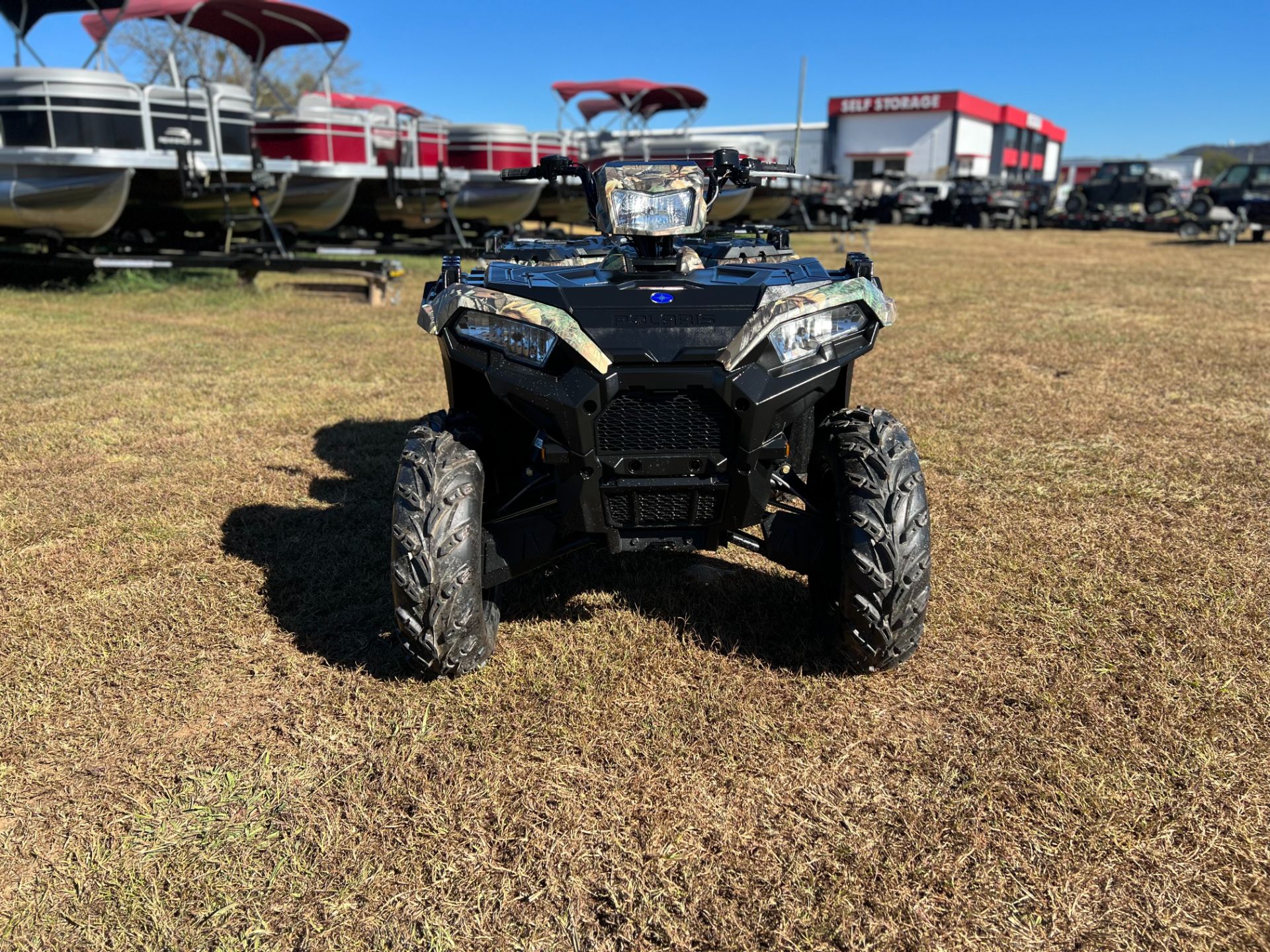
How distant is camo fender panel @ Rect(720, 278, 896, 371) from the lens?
2.46 m

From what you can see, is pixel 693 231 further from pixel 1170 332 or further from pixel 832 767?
pixel 1170 332

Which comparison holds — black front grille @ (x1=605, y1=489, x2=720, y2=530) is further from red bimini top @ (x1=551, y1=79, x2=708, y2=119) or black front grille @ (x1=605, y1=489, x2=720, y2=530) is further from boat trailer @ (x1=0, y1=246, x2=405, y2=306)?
red bimini top @ (x1=551, y1=79, x2=708, y2=119)

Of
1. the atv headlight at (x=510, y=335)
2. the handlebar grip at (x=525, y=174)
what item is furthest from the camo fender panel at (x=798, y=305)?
the handlebar grip at (x=525, y=174)

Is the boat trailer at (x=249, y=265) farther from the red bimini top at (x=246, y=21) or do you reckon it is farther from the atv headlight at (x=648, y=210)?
the atv headlight at (x=648, y=210)

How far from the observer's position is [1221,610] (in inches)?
128

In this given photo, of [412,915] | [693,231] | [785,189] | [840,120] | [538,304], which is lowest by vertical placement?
[412,915]

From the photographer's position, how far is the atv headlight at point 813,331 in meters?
2.53

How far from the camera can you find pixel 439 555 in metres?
2.59

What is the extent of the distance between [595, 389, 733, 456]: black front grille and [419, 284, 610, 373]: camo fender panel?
0.50ft

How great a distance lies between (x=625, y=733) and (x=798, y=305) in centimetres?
130

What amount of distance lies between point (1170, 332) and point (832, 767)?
826cm

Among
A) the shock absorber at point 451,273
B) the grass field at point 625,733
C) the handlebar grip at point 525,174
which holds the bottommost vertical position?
the grass field at point 625,733

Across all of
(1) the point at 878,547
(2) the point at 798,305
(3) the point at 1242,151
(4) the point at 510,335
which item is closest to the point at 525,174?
(4) the point at 510,335

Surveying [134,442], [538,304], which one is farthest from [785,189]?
[538,304]
